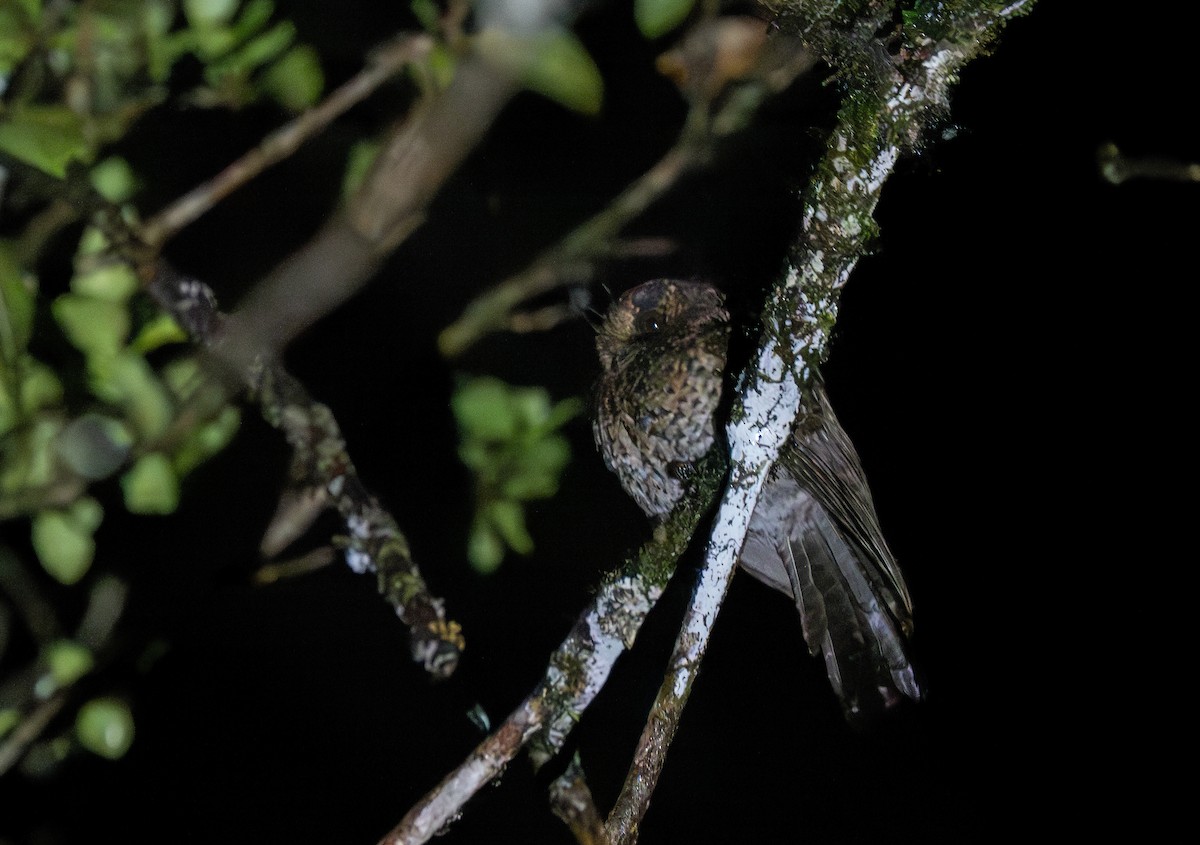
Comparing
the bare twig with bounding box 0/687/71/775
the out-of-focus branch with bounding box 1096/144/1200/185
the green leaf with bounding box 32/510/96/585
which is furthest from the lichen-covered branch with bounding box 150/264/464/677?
the out-of-focus branch with bounding box 1096/144/1200/185

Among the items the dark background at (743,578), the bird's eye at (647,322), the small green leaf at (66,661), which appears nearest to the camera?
the dark background at (743,578)

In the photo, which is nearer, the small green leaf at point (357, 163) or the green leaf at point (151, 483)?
the green leaf at point (151, 483)

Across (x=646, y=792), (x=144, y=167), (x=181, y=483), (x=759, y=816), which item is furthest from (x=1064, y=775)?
(x=144, y=167)

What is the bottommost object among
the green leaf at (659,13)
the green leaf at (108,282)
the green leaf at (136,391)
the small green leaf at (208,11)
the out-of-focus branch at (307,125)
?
the green leaf at (136,391)

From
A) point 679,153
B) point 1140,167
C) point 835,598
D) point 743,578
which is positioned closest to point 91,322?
point 679,153

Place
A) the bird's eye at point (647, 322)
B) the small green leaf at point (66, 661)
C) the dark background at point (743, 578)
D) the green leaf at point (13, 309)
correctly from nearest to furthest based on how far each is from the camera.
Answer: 1. the green leaf at point (13, 309)
2. the dark background at point (743, 578)
3. the small green leaf at point (66, 661)
4. the bird's eye at point (647, 322)

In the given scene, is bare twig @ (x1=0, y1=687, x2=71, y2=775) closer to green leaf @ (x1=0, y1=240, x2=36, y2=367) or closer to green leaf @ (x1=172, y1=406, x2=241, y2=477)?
green leaf @ (x1=172, y1=406, x2=241, y2=477)

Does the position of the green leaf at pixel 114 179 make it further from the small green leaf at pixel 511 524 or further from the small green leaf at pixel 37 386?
the small green leaf at pixel 511 524

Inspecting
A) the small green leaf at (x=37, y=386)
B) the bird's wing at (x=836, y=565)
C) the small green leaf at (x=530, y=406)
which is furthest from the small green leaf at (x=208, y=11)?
the bird's wing at (x=836, y=565)
